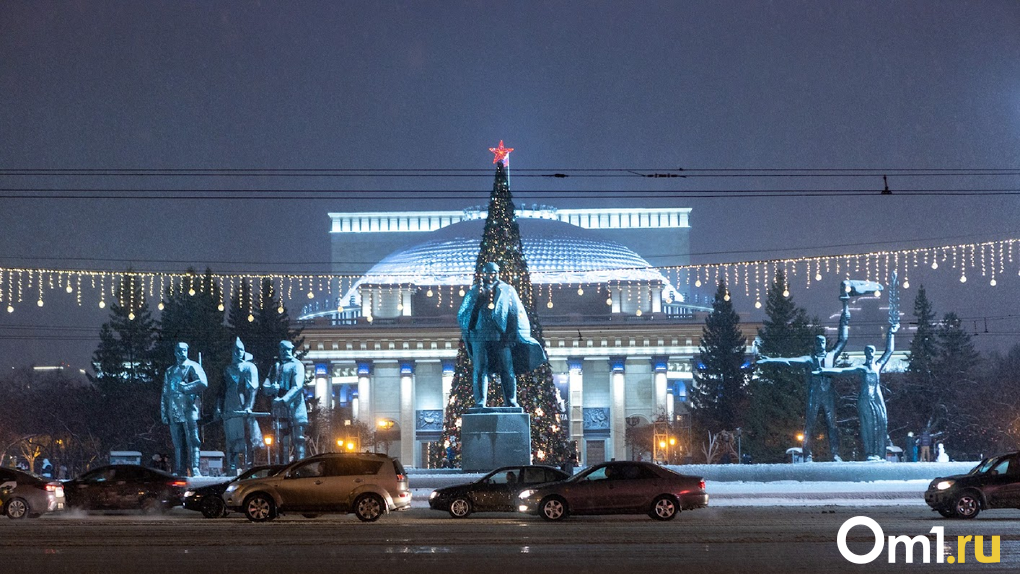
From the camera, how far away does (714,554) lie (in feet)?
63.5

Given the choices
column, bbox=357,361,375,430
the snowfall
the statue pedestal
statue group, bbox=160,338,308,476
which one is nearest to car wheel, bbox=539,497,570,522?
the snowfall

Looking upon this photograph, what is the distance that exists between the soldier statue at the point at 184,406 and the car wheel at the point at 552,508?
1708 cm

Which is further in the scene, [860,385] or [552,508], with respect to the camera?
[860,385]

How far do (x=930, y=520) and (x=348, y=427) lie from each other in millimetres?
65186

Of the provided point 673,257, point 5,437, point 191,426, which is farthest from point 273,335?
point 673,257

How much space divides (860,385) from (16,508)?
82.9 feet

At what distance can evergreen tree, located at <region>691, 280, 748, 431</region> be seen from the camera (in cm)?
9469

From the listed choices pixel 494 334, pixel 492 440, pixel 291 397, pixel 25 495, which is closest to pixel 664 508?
pixel 25 495

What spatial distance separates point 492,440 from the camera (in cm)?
4106

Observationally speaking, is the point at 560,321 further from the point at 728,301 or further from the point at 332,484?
the point at 332,484

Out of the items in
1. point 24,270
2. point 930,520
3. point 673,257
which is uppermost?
point 673,257

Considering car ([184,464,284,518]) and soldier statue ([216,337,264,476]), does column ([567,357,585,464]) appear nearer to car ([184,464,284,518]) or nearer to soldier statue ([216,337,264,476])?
soldier statue ([216,337,264,476])

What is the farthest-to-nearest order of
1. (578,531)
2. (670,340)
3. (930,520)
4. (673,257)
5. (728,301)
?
(673,257), (670,340), (728,301), (930,520), (578,531)

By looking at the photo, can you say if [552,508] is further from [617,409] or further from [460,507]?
[617,409]
